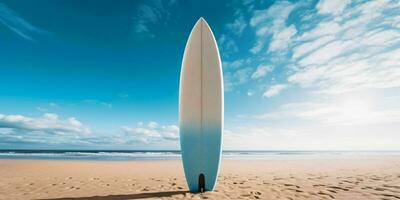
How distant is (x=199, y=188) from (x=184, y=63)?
2.70 meters

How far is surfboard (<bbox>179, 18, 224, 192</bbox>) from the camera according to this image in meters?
4.88

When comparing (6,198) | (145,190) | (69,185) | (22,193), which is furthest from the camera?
(69,185)

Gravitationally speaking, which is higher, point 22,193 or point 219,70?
point 219,70

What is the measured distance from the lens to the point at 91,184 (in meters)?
5.73

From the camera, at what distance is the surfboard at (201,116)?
488cm

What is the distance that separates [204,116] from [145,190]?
2.04m

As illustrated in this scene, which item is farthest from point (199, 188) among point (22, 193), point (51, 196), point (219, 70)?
point (22, 193)

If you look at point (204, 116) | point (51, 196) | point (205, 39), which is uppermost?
point (205, 39)

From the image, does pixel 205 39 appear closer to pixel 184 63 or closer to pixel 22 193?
pixel 184 63

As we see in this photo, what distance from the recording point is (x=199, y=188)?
15.9ft

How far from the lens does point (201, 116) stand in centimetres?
494

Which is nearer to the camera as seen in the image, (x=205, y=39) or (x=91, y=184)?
(x=205, y=39)

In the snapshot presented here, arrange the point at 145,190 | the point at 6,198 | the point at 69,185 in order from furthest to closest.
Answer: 1. the point at 69,185
2. the point at 145,190
3. the point at 6,198

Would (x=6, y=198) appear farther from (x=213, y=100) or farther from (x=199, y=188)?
(x=213, y=100)
